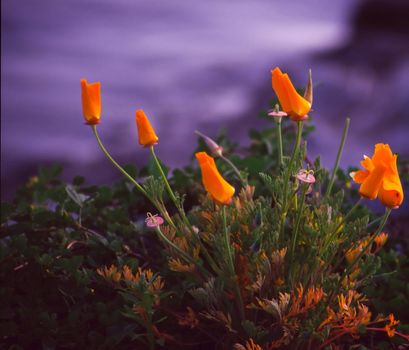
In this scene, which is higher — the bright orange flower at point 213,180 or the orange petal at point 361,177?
the bright orange flower at point 213,180

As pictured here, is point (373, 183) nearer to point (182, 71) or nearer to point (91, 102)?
point (91, 102)

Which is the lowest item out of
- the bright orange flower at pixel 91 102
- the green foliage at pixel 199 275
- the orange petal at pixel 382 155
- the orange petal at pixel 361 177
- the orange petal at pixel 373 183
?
the green foliage at pixel 199 275

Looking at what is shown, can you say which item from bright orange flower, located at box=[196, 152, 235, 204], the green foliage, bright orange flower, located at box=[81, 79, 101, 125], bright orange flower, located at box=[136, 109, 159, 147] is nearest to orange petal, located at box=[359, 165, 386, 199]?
the green foliage

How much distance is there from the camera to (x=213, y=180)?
112 centimetres

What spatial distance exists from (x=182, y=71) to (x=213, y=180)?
3.24m

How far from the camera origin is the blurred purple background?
12.1ft

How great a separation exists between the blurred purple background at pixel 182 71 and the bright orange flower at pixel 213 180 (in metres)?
2.17

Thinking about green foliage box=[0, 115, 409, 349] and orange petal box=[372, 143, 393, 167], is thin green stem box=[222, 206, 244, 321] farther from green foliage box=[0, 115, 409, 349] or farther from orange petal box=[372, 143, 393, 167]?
orange petal box=[372, 143, 393, 167]

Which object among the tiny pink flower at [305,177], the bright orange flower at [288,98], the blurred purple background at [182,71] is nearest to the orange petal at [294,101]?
the bright orange flower at [288,98]

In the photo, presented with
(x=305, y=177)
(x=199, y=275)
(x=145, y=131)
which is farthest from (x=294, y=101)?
(x=199, y=275)

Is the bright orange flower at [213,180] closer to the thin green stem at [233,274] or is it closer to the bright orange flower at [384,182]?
the thin green stem at [233,274]

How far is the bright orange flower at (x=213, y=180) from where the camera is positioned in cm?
111

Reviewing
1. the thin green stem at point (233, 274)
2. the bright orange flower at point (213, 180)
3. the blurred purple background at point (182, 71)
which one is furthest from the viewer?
the blurred purple background at point (182, 71)

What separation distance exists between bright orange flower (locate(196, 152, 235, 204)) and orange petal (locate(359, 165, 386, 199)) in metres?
0.22
